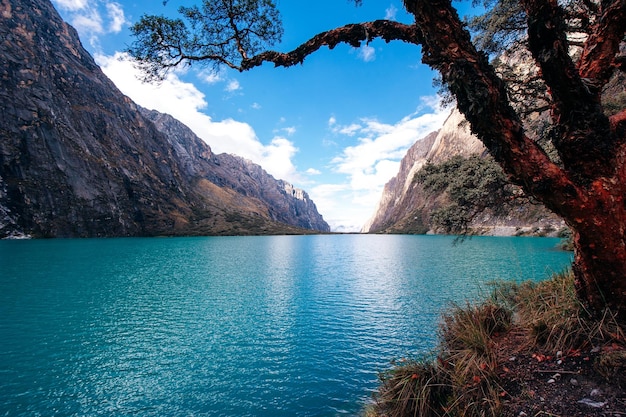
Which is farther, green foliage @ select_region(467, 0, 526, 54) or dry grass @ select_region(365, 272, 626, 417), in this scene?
green foliage @ select_region(467, 0, 526, 54)

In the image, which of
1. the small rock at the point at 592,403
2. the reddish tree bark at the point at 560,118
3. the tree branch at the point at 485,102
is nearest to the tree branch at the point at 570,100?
the reddish tree bark at the point at 560,118

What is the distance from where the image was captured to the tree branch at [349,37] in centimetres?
739

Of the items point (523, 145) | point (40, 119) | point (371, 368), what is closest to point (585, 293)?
point (523, 145)

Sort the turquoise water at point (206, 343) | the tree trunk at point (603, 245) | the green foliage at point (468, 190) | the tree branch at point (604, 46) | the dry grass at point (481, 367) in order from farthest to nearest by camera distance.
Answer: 1. the turquoise water at point (206, 343)
2. the green foliage at point (468, 190)
3. the dry grass at point (481, 367)
4. the tree branch at point (604, 46)
5. the tree trunk at point (603, 245)

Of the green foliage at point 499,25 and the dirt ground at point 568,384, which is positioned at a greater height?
the green foliage at point 499,25

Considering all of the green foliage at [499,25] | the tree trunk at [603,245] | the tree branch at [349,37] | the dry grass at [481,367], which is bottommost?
the dry grass at [481,367]

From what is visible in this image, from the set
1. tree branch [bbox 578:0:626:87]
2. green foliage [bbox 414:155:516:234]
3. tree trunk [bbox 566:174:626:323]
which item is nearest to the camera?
tree trunk [bbox 566:174:626:323]

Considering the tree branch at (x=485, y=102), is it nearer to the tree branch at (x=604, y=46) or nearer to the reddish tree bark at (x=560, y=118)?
the reddish tree bark at (x=560, y=118)

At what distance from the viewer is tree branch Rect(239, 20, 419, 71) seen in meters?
7.39

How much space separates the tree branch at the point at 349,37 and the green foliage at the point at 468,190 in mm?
6150

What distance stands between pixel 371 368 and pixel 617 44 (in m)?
14.3

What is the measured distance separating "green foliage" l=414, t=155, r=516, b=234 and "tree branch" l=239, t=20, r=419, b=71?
20.2 feet

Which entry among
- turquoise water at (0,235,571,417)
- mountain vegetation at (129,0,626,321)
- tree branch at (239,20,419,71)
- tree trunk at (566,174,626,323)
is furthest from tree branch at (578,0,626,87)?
turquoise water at (0,235,571,417)

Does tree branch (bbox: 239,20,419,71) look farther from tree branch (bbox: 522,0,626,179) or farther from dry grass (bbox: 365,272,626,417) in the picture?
dry grass (bbox: 365,272,626,417)
